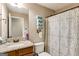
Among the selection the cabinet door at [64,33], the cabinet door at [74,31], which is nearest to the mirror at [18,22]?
the cabinet door at [64,33]

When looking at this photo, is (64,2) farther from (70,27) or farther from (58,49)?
(58,49)

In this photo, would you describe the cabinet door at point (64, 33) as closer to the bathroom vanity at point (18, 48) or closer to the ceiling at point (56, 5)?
the ceiling at point (56, 5)

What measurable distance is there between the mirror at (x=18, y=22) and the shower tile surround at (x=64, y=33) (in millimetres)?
452

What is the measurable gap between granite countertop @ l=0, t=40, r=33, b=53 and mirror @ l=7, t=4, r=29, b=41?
125 mm

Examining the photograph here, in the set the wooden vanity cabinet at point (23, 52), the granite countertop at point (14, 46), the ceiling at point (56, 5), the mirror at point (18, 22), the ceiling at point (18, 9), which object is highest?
the ceiling at point (56, 5)

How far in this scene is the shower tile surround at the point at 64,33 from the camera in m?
1.54

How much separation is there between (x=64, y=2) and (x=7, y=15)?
38.1 inches

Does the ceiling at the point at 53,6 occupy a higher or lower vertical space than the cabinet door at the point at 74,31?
higher

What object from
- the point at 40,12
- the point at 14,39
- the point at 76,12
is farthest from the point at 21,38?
the point at 76,12

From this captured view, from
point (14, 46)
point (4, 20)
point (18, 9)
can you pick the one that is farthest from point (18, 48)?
point (18, 9)

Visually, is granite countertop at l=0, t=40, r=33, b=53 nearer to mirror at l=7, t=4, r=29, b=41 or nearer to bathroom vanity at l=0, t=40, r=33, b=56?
bathroom vanity at l=0, t=40, r=33, b=56

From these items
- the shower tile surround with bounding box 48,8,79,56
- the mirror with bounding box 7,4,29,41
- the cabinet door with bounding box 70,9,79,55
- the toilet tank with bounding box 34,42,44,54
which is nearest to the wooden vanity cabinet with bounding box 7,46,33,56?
the toilet tank with bounding box 34,42,44,54

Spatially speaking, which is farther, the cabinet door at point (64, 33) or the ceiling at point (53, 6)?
the cabinet door at point (64, 33)

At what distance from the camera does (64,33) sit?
171cm
